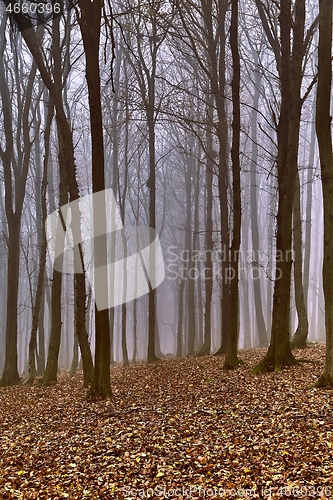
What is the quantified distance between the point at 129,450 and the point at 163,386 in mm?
3700

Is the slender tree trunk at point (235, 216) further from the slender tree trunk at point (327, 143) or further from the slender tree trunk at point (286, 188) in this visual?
the slender tree trunk at point (327, 143)

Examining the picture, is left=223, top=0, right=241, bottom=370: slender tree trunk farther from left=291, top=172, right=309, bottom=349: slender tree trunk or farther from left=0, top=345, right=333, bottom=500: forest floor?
left=291, top=172, right=309, bottom=349: slender tree trunk

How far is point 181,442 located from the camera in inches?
214

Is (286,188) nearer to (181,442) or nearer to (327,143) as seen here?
(327,143)

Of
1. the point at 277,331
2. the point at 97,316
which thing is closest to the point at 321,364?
the point at 277,331

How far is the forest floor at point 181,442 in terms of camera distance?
14.2 ft

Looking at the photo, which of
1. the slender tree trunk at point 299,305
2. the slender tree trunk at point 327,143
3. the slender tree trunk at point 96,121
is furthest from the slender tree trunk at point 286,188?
the slender tree trunk at point 299,305

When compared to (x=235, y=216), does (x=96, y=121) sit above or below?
above

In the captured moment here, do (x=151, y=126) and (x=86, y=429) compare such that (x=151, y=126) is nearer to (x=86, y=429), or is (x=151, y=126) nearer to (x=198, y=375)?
(x=198, y=375)

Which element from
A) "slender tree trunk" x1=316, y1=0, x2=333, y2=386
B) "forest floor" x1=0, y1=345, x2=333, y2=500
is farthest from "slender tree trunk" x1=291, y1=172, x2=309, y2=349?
"slender tree trunk" x1=316, y1=0, x2=333, y2=386

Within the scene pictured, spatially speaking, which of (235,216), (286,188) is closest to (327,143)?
(286,188)

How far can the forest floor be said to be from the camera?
171 inches

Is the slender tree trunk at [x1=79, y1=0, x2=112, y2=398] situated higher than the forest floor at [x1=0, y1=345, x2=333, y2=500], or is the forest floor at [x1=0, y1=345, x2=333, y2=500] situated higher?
the slender tree trunk at [x1=79, y1=0, x2=112, y2=398]

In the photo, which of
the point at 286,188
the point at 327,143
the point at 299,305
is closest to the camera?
the point at 327,143
